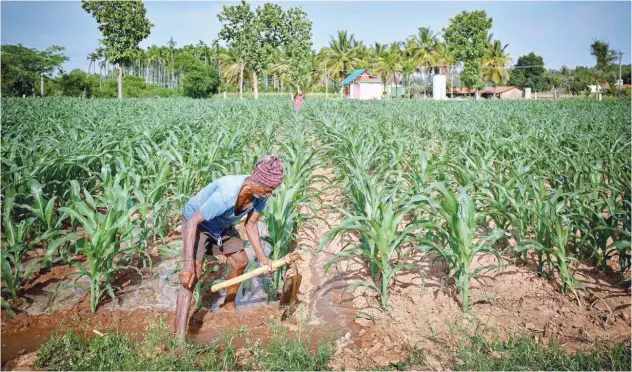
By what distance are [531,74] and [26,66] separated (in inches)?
2531

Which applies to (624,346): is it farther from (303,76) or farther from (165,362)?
(303,76)

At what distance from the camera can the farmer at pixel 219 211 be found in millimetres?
2598

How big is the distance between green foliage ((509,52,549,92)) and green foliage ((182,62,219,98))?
154 feet

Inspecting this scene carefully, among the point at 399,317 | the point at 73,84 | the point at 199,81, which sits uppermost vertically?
the point at 199,81

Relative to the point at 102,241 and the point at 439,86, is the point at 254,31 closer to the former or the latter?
the point at 439,86

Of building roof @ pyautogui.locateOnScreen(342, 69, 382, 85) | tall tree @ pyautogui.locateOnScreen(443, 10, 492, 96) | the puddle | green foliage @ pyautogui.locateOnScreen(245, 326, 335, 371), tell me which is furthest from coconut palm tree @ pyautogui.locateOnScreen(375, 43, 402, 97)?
green foliage @ pyautogui.locateOnScreen(245, 326, 335, 371)

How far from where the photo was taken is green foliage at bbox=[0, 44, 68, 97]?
3550 centimetres

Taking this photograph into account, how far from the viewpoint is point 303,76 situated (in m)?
41.5

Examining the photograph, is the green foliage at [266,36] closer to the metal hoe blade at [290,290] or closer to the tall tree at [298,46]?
the tall tree at [298,46]

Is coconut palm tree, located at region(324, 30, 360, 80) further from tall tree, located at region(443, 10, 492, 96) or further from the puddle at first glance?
the puddle

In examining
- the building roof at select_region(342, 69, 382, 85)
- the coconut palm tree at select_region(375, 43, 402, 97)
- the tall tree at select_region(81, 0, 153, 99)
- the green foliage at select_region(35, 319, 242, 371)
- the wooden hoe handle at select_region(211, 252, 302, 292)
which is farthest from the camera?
the coconut palm tree at select_region(375, 43, 402, 97)

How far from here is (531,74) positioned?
6988 cm

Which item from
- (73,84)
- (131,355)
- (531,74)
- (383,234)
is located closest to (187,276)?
(131,355)

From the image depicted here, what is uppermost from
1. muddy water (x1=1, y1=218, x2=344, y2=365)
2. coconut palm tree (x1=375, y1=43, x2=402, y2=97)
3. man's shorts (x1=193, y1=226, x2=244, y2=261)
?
coconut palm tree (x1=375, y1=43, x2=402, y2=97)
